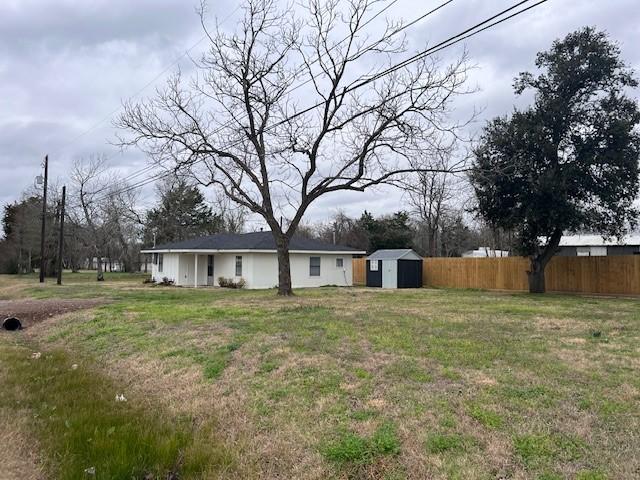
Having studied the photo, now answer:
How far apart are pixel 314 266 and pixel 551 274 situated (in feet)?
39.0

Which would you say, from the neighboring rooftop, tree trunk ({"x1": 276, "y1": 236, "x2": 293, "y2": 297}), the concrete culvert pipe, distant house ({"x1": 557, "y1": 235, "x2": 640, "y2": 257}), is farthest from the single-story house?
the neighboring rooftop

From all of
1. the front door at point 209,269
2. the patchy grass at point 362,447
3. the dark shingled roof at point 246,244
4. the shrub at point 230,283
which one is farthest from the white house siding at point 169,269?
the patchy grass at point 362,447

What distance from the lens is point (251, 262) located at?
26.7m

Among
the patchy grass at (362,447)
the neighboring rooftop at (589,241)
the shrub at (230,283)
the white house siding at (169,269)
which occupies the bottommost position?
the patchy grass at (362,447)

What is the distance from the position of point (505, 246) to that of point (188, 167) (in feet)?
126

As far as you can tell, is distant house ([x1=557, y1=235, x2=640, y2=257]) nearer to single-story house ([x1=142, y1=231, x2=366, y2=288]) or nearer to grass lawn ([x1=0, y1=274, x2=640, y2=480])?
single-story house ([x1=142, y1=231, x2=366, y2=288])

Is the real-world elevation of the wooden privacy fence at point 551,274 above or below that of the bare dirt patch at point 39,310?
above

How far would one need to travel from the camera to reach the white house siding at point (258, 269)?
26859 millimetres

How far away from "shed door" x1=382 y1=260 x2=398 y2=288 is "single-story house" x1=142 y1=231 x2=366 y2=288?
2767mm

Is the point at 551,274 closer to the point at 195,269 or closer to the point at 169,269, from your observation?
the point at 195,269

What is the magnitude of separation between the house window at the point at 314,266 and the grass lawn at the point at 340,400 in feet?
59.7

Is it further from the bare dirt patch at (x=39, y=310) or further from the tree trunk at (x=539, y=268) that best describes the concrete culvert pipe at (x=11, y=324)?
the tree trunk at (x=539, y=268)

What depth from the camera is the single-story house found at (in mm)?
26969

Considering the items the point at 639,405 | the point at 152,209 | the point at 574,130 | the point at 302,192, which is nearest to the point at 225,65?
the point at 302,192
